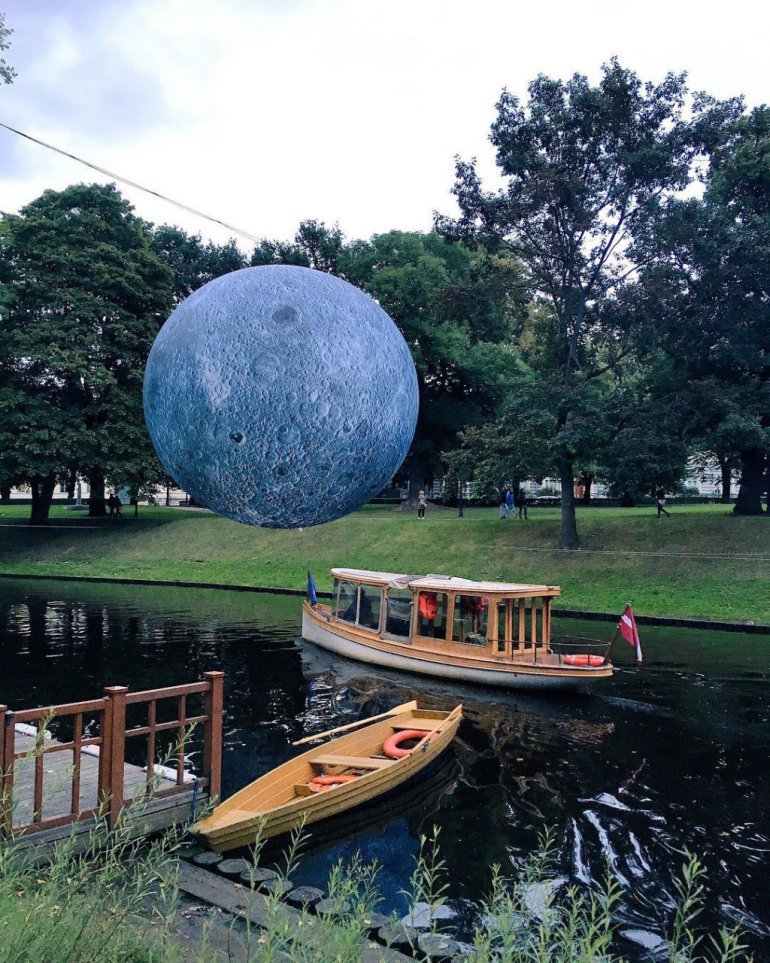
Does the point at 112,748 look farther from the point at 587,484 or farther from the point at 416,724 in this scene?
the point at 587,484

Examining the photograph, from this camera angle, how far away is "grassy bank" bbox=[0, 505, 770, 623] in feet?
99.5

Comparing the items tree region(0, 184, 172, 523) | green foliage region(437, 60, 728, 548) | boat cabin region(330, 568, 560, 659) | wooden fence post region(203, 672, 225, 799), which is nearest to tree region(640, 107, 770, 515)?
green foliage region(437, 60, 728, 548)

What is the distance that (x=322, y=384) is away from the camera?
11.7 ft

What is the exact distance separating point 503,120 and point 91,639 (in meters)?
26.3

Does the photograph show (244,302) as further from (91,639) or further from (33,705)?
(91,639)

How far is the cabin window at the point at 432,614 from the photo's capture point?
23094mm

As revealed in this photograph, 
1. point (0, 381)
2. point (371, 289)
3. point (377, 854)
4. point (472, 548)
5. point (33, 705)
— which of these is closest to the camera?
point (377, 854)

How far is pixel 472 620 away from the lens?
22750 mm

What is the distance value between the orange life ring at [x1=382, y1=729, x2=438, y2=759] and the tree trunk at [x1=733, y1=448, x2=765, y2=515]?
86.5ft

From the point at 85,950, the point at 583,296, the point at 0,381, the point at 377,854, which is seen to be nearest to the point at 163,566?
the point at 0,381

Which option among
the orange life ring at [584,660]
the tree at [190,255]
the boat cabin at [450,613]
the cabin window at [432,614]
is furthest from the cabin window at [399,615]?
the tree at [190,255]

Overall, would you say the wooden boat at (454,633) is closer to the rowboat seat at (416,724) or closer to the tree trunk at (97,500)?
the rowboat seat at (416,724)

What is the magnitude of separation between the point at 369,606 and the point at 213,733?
13296mm

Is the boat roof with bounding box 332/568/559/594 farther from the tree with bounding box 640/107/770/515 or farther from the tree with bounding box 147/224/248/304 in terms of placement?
the tree with bounding box 147/224/248/304
